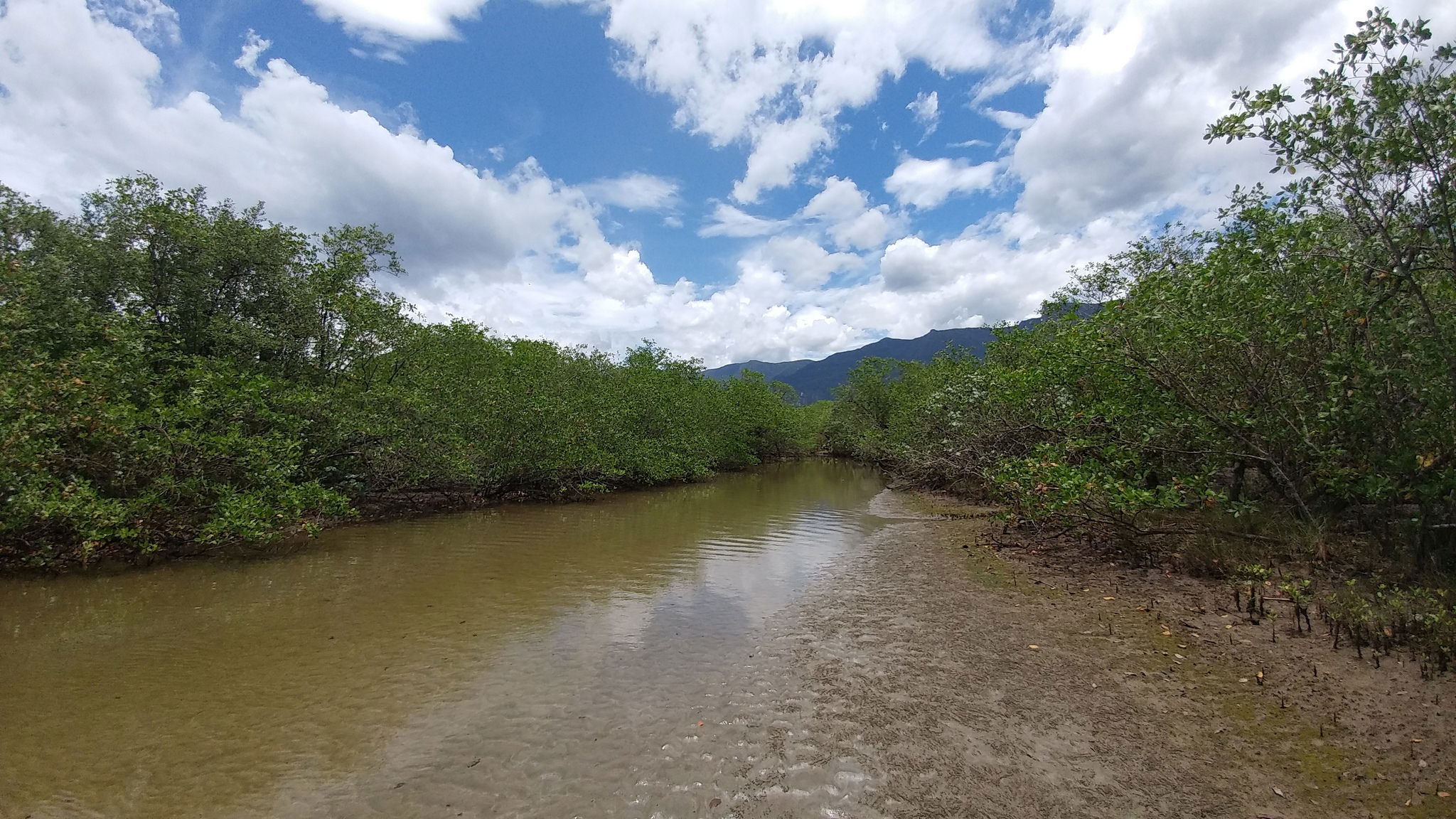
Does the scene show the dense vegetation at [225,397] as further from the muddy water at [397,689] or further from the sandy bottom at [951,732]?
the sandy bottom at [951,732]

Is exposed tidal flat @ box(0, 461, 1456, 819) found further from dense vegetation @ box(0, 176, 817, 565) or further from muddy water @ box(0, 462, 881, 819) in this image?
dense vegetation @ box(0, 176, 817, 565)

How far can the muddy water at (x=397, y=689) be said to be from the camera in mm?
4258

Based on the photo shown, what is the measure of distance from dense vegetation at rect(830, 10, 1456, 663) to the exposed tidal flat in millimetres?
1460

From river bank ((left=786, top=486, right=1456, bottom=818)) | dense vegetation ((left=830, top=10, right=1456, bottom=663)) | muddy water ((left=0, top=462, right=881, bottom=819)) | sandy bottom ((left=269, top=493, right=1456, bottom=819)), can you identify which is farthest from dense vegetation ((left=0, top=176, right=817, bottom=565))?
dense vegetation ((left=830, top=10, right=1456, bottom=663))

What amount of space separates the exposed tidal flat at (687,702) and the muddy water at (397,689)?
1.4 inches

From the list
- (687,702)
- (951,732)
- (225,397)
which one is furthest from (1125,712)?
(225,397)

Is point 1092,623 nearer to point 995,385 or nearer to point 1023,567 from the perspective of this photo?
point 1023,567

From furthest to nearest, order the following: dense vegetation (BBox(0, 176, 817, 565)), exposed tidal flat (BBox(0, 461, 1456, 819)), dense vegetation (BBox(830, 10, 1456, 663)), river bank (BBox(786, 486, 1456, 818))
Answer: dense vegetation (BBox(0, 176, 817, 565))
dense vegetation (BBox(830, 10, 1456, 663))
exposed tidal flat (BBox(0, 461, 1456, 819))
river bank (BBox(786, 486, 1456, 818))

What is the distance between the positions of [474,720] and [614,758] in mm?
1519

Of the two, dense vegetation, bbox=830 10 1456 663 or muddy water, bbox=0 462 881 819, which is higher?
dense vegetation, bbox=830 10 1456 663

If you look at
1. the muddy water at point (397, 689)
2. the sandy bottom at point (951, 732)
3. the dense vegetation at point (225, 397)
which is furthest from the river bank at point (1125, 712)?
the dense vegetation at point (225, 397)

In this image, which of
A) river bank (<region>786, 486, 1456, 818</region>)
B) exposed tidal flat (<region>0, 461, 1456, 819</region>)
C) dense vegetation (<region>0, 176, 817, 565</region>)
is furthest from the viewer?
dense vegetation (<region>0, 176, 817, 565</region>)

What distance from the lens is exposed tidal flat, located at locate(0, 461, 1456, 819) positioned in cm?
412

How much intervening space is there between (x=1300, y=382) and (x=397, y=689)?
11588 mm
